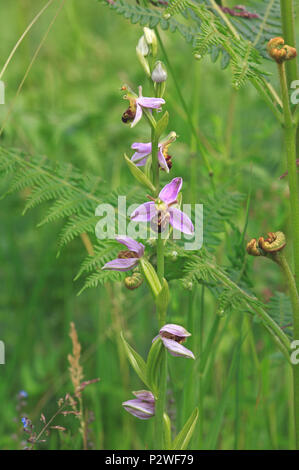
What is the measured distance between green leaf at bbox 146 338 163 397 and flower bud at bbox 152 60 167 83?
532mm

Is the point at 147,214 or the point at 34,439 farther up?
the point at 147,214

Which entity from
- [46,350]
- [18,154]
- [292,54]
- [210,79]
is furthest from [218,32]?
[210,79]

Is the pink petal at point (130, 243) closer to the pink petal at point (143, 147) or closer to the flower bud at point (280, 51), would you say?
the pink petal at point (143, 147)

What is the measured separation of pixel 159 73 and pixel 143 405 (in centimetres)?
70

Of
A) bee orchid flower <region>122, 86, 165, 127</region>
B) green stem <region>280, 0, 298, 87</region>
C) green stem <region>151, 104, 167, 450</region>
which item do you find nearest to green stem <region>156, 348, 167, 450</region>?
green stem <region>151, 104, 167, 450</region>

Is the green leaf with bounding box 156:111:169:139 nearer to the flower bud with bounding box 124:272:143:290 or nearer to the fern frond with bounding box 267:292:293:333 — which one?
the flower bud with bounding box 124:272:143:290

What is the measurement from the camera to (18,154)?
5.92ft

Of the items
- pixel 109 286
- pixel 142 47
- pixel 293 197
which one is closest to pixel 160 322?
pixel 293 197

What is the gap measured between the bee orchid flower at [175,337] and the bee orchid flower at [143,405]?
0.49ft

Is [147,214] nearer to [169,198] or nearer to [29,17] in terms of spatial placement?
[169,198]

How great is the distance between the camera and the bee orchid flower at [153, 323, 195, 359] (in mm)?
1156

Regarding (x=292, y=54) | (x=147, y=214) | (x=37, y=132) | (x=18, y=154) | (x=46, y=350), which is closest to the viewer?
(x=147, y=214)

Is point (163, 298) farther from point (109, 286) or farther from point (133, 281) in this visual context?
point (109, 286)
